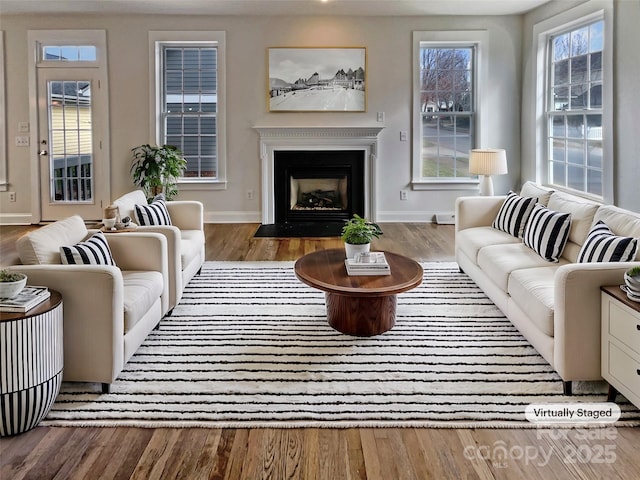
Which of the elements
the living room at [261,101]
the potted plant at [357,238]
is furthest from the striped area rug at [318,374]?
the living room at [261,101]

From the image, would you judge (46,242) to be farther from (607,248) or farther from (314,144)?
(314,144)

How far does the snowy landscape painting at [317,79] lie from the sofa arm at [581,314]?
196 inches

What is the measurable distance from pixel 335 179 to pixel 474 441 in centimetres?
547

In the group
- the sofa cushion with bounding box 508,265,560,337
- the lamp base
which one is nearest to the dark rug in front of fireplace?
the lamp base

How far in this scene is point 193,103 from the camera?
7383 mm

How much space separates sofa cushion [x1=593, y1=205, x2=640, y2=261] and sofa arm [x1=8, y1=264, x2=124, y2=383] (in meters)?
2.55

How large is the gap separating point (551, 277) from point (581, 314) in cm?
65

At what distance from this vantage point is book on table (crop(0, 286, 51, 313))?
7.64ft

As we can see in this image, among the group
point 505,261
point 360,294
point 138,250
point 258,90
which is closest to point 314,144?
point 258,90

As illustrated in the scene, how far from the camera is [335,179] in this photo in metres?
7.55

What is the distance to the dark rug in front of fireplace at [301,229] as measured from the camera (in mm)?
6727

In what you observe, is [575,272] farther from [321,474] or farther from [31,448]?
[31,448]

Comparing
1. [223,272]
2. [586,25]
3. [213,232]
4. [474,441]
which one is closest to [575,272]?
[474,441]

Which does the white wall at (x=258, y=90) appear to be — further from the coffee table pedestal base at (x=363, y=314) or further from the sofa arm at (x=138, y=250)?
the coffee table pedestal base at (x=363, y=314)
